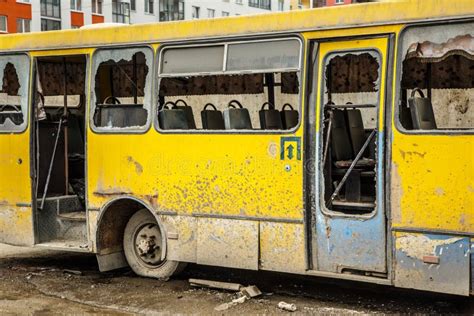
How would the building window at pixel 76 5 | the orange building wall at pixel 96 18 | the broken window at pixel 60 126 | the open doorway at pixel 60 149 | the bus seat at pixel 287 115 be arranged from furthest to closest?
the orange building wall at pixel 96 18, the building window at pixel 76 5, the broken window at pixel 60 126, the open doorway at pixel 60 149, the bus seat at pixel 287 115

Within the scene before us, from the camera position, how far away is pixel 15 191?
877 centimetres

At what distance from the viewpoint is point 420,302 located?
7.06 metres

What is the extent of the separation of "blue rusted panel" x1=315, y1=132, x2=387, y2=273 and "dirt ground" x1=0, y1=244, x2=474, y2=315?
503 millimetres

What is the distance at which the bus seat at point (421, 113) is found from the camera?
6652 millimetres

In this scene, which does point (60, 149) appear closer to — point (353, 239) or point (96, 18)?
point (353, 239)

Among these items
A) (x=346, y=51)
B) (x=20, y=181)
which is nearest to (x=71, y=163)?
(x=20, y=181)

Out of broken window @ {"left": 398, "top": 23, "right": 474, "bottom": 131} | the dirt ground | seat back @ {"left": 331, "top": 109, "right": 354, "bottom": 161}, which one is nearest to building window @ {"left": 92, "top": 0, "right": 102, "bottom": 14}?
the dirt ground

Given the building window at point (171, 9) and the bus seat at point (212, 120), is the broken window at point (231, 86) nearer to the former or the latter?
the bus seat at point (212, 120)

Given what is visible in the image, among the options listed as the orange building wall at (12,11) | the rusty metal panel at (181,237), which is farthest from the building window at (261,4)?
the rusty metal panel at (181,237)

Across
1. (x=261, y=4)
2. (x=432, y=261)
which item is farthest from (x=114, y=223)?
(x=261, y=4)

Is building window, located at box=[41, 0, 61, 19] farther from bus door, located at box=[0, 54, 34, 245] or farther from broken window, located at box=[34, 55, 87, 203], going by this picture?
bus door, located at box=[0, 54, 34, 245]

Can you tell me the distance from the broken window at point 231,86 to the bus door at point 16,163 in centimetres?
196

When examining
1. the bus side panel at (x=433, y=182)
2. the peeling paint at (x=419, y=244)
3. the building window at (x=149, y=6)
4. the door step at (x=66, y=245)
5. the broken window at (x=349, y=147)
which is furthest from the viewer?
the building window at (x=149, y=6)

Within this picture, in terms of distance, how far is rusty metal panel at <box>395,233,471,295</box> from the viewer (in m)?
6.01
